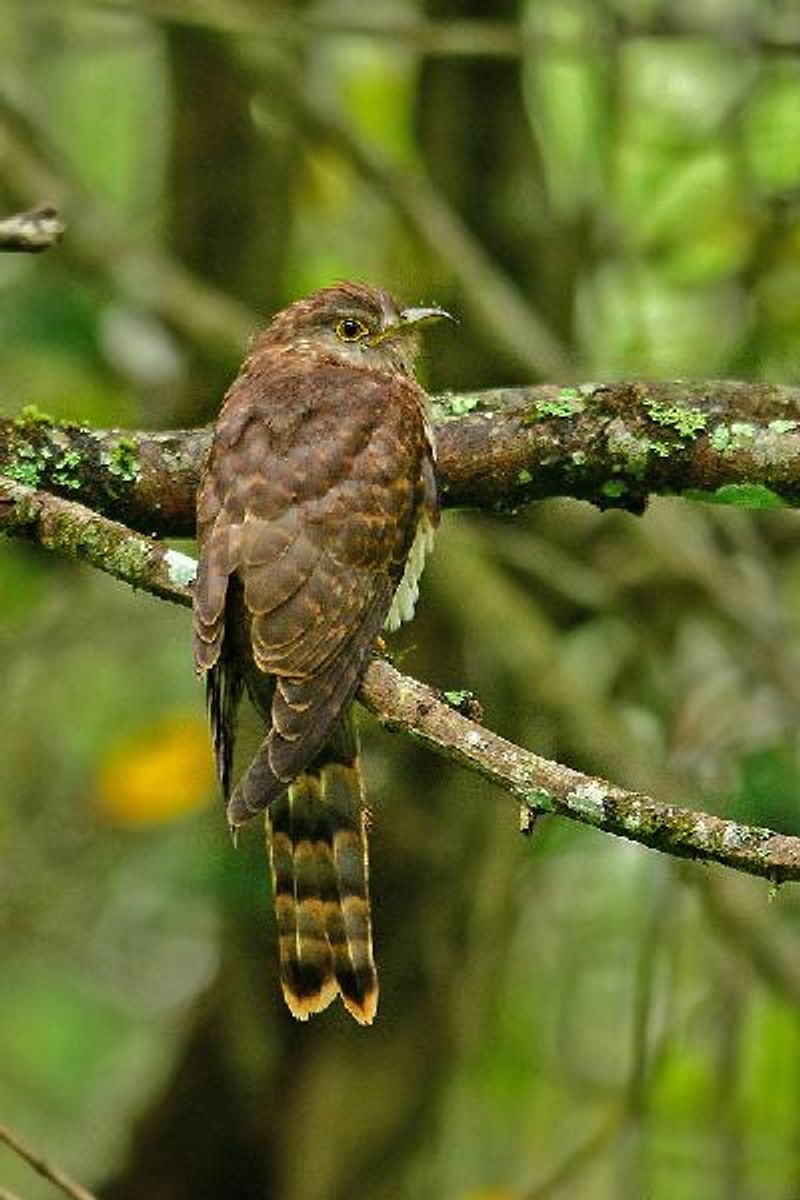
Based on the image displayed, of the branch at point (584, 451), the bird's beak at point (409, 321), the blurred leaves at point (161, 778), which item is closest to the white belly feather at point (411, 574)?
the branch at point (584, 451)

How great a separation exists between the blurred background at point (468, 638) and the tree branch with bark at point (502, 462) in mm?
1516

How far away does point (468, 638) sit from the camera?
20.3ft

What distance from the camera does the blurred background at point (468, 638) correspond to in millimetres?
5938

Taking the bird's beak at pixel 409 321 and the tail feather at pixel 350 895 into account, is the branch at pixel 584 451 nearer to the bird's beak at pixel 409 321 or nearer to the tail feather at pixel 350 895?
the tail feather at pixel 350 895

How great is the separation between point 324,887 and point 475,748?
4.12 feet

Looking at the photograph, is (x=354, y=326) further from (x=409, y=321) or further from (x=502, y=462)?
(x=502, y=462)

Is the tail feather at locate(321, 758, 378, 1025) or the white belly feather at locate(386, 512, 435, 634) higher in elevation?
the white belly feather at locate(386, 512, 435, 634)

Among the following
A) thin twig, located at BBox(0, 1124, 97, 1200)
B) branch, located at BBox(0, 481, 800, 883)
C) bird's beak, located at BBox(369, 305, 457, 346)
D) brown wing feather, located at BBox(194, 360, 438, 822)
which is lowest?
thin twig, located at BBox(0, 1124, 97, 1200)

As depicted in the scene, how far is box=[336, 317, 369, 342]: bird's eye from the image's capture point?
4.99m

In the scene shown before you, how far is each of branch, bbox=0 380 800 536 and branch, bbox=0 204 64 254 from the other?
0.32 m

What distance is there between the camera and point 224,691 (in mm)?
4082

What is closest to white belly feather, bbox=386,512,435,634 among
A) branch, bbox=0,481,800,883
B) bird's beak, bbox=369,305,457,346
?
branch, bbox=0,481,800,883

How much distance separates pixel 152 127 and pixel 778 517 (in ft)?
9.36

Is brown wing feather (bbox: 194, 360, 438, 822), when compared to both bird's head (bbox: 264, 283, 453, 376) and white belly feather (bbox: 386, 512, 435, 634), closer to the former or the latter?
white belly feather (bbox: 386, 512, 435, 634)
